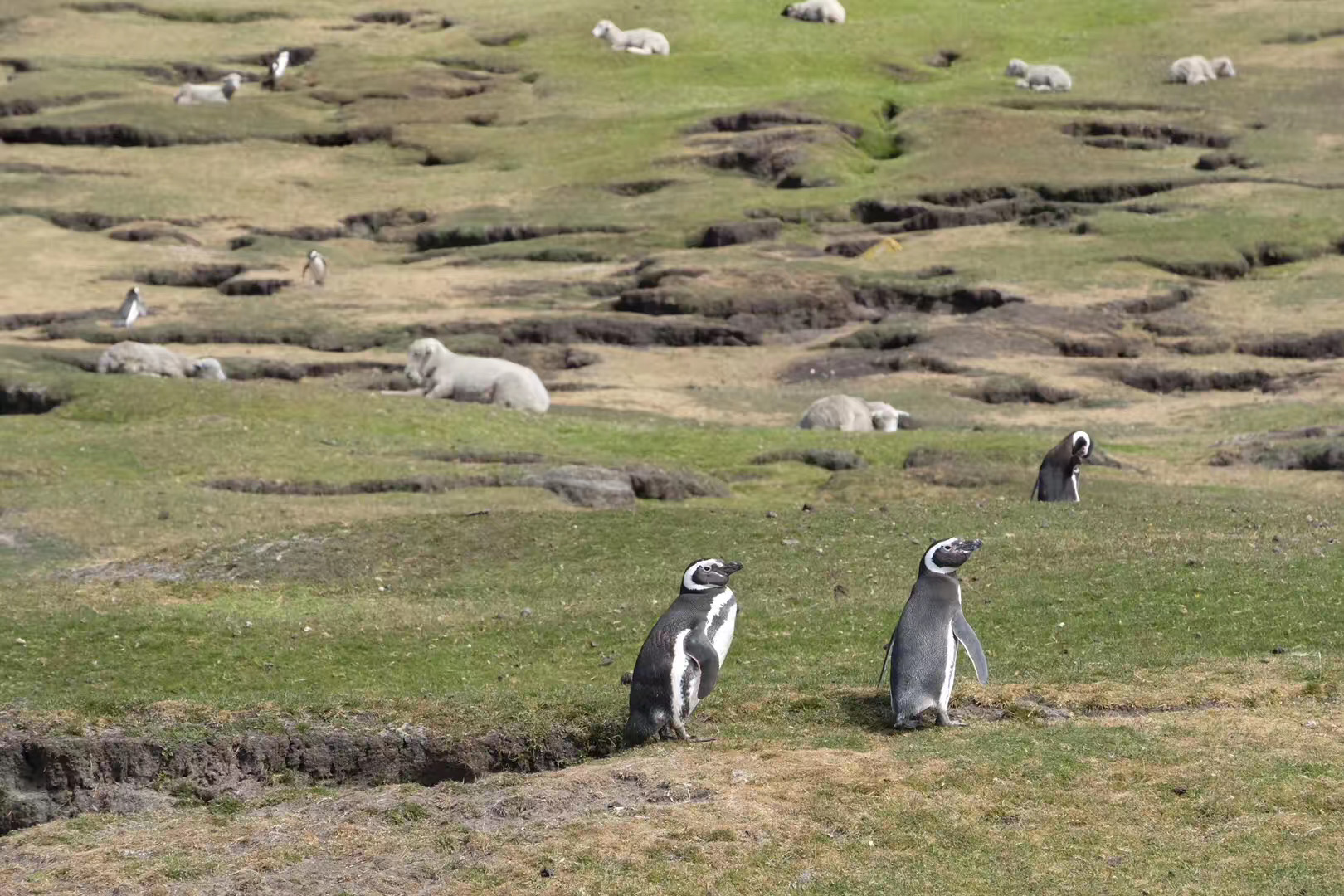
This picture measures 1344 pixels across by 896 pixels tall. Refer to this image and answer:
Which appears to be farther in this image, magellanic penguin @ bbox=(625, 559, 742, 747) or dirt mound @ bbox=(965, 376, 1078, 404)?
dirt mound @ bbox=(965, 376, 1078, 404)

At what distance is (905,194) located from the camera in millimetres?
76438

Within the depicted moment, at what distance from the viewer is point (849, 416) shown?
4019cm

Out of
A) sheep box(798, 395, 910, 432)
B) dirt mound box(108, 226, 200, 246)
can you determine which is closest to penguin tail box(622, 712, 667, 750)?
sheep box(798, 395, 910, 432)

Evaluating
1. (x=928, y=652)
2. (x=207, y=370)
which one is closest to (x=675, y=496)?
(x=928, y=652)

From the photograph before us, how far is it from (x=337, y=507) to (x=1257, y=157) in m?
63.3

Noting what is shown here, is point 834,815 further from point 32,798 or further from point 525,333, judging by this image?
point 525,333

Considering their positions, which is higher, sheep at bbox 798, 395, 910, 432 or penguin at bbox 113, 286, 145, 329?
penguin at bbox 113, 286, 145, 329

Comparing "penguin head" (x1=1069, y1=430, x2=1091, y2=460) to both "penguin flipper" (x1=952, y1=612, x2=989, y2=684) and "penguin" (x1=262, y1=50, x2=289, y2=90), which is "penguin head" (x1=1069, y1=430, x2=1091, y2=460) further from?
"penguin" (x1=262, y1=50, x2=289, y2=90)

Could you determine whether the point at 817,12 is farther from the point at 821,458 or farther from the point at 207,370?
the point at 821,458

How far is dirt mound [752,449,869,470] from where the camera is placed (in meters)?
34.0

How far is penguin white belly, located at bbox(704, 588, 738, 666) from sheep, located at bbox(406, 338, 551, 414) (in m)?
26.1

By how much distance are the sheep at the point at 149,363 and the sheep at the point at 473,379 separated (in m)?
4.98

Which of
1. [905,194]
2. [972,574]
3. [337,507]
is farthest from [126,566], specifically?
[905,194]

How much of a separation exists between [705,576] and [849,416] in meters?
25.5
